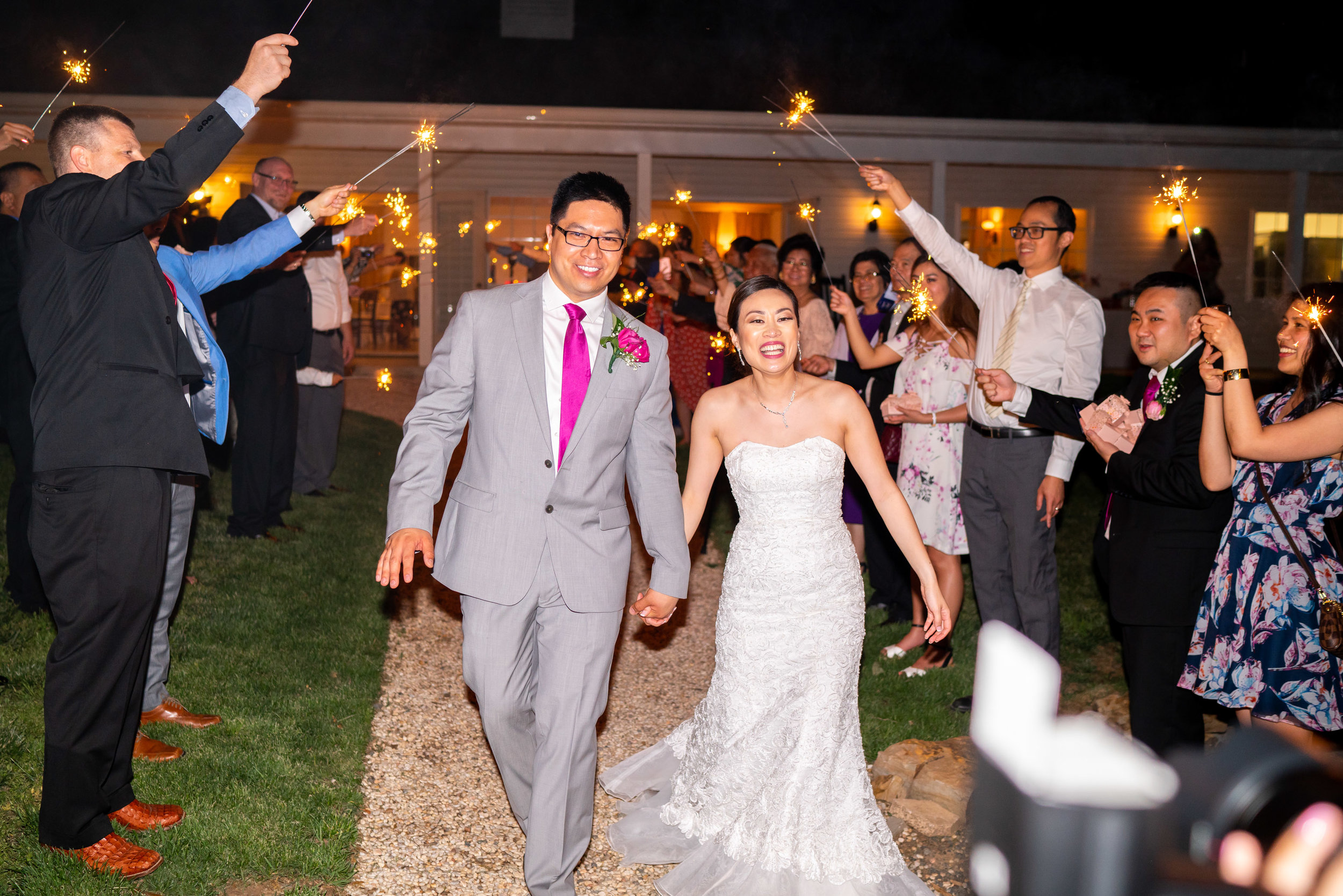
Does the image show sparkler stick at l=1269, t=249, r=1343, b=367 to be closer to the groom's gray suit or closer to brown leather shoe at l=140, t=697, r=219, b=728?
the groom's gray suit

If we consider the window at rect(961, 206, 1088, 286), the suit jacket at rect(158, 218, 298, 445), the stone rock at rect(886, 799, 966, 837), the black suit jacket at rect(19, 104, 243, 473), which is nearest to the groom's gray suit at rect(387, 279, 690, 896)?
the black suit jacket at rect(19, 104, 243, 473)

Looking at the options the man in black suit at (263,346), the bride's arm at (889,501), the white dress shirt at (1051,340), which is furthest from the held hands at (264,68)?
the man in black suit at (263,346)

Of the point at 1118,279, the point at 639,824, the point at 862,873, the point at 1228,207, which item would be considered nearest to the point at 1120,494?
the point at 862,873

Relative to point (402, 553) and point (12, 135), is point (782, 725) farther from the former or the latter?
point (12, 135)

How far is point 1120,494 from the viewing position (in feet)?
12.8

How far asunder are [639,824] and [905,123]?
15209mm

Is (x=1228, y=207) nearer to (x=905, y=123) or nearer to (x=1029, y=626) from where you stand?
(x=905, y=123)

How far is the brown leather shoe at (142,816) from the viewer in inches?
137

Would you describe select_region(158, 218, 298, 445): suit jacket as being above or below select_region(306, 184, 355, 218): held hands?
below

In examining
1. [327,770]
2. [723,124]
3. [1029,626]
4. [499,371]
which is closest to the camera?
[499,371]

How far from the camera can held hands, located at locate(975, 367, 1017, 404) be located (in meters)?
4.41

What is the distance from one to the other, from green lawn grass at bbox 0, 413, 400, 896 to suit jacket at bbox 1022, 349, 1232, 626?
305cm

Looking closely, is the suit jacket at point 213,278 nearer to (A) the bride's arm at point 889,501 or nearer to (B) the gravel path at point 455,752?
(B) the gravel path at point 455,752

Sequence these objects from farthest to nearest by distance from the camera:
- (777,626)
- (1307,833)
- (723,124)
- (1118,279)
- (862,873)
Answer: (1118,279) → (723,124) → (777,626) → (862,873) → (1307,833)
